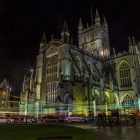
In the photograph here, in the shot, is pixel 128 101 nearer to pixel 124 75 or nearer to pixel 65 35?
pixel 124 75

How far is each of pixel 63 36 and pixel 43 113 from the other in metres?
21.4

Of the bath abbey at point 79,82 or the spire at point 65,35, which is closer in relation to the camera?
the bath abbey at point 79,82

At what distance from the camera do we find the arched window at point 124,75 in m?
60.6

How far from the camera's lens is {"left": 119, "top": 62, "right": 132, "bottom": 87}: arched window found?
6059cm

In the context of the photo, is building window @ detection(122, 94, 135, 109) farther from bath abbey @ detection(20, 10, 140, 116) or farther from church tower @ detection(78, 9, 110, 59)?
church tower @ detection(78, 9, 110, 59)

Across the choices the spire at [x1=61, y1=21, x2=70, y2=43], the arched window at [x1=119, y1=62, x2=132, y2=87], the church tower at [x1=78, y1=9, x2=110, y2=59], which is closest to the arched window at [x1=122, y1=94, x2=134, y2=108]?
the arched window at [x1=119, y1=62, x2=132, y2=87]

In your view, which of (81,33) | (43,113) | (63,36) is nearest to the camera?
(43,113)

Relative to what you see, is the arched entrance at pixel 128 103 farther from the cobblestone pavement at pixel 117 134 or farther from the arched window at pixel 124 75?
the cobblestone pavement at pixel 117 134

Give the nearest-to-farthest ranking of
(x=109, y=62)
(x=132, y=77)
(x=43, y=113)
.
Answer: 1. (x=43, y=113)
2. (x=132, y=77)
3. (x=109, y=62)

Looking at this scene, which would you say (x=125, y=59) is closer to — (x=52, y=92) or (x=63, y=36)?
(x=63, y=36)

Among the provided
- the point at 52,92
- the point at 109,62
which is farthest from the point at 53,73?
the point at 109,62

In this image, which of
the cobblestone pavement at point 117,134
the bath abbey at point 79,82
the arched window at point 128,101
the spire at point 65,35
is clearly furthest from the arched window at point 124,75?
the cobblestone pavement at point 117,134

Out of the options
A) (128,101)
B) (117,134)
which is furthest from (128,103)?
(117,134)

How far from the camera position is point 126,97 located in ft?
195
